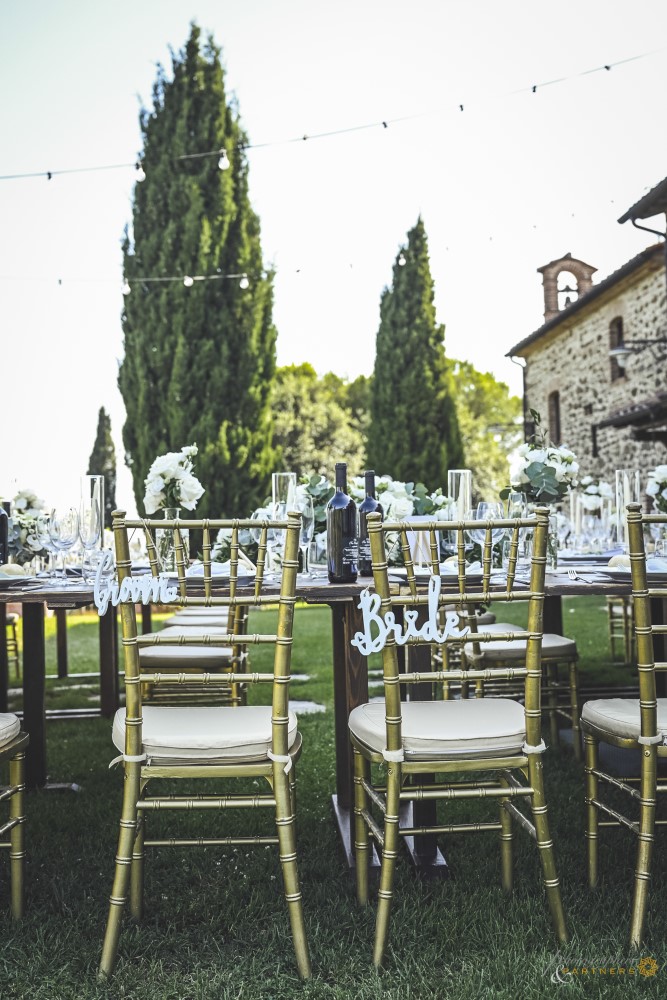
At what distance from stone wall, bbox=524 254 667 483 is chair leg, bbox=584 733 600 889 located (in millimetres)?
11088

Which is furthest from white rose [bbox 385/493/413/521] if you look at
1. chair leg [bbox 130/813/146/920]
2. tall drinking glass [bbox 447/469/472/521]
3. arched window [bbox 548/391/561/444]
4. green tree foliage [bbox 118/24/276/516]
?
arched window [bbox 548/391/561/444]

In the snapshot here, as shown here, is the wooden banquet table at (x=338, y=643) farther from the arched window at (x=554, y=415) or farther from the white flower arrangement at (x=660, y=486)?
the arched window at (x=554, y=415)

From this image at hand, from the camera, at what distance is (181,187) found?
11.3 m

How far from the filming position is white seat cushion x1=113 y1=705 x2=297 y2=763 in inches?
74.2

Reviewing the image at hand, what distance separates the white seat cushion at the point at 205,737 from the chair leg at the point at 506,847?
629 mm

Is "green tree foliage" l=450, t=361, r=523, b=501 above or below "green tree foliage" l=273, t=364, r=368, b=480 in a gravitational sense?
above

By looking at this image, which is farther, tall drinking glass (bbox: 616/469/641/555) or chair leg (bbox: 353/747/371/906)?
tall drinking glass (bbox: 616/469/641/555)

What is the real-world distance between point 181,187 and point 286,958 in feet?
35.8

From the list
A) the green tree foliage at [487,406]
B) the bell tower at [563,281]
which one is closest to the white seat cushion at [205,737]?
the bell tower at [563,281]

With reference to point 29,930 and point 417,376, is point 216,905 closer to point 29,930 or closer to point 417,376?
point 29,930

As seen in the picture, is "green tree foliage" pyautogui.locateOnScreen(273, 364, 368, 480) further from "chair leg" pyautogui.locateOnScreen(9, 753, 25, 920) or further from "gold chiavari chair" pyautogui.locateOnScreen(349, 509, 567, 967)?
"gold chiavari chair" pyautogui.locateOnScreen(349, 509, 567, 967)

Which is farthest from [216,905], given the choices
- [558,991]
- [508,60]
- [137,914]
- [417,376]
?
[417,376]

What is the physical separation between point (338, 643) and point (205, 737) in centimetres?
102

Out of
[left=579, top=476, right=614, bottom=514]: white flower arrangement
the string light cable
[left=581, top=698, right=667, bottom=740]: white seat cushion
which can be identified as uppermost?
the string light cable
